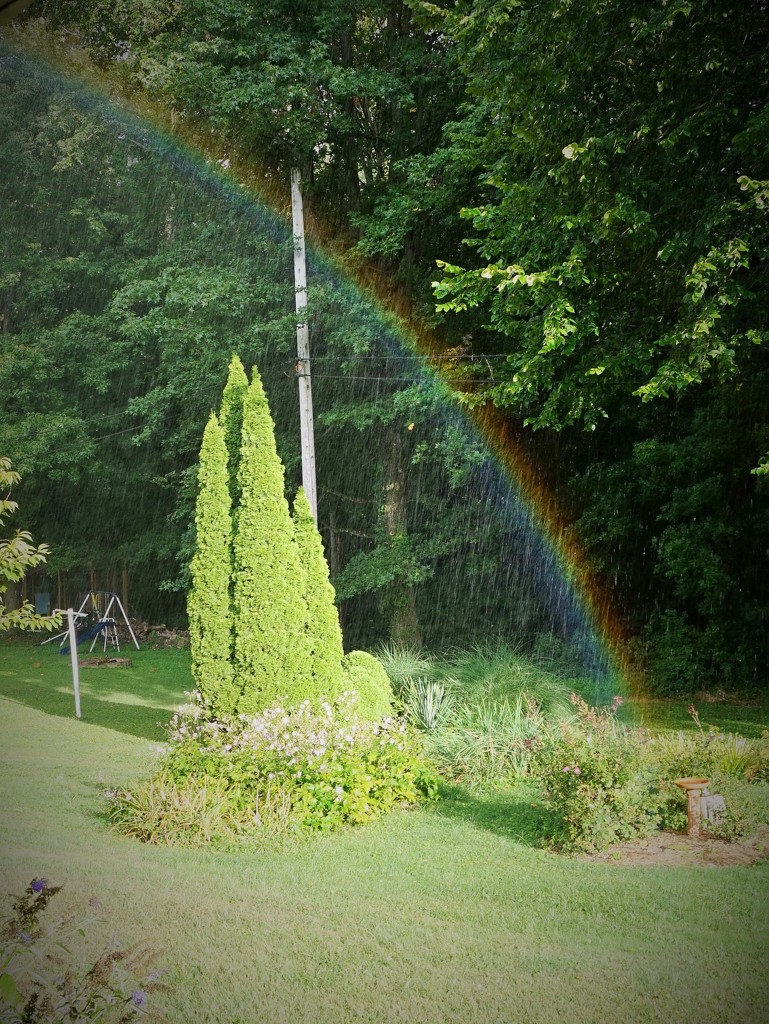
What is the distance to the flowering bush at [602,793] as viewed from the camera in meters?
3.36

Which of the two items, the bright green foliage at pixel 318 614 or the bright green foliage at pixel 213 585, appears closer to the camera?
the bright green foliage at pixel 213 585

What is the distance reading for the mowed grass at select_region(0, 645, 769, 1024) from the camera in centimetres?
259

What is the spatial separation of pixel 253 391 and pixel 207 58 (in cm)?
236

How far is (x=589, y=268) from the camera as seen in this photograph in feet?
15.1

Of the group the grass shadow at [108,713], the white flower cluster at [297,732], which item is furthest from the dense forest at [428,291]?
the white flower cluster at [297,732]

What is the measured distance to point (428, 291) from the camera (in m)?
6.02

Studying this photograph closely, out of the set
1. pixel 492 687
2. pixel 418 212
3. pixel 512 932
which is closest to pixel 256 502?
pixel 492 687

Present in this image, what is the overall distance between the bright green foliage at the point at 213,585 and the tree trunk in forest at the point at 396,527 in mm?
2116

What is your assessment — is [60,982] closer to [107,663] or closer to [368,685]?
[368,685]

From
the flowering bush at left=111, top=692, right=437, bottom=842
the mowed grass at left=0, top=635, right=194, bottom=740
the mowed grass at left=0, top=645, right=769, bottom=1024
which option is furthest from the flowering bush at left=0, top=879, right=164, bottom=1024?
the mowed grass at left=0, top=635, right=194, bottom=740

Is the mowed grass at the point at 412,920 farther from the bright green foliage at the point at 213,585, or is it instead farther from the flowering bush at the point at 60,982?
the bright green foliage at the point at 213,585

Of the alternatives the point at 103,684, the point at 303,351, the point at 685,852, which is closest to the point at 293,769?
the point at 685,852

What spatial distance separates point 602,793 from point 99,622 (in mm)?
3452

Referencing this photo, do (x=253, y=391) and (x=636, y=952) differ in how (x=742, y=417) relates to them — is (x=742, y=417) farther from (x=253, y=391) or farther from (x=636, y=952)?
(x=636, y=952)
